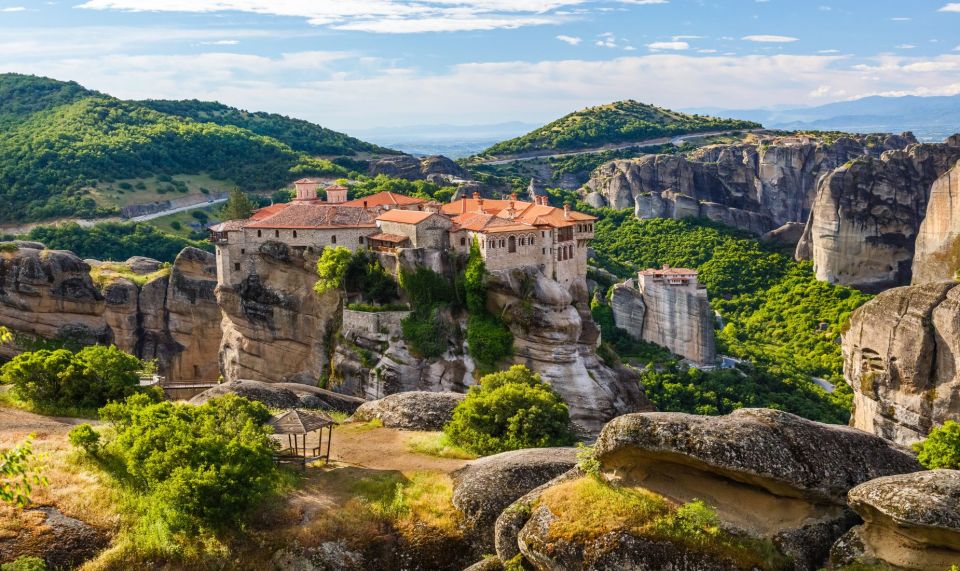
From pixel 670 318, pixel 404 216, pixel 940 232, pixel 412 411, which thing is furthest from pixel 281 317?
pixel 940 232

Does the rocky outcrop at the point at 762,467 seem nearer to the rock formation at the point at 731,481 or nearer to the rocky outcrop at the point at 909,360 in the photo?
the rock formation at the point at 731,481

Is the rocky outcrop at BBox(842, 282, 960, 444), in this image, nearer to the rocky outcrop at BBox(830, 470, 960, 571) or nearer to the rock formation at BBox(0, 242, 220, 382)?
the rocky outcrop at BBox(830, 470, 960, 571)

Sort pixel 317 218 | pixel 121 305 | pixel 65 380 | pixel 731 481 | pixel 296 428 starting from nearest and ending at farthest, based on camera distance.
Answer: pixel 731 481, pixel 296 428, pixel 65 380, pixel 317 218, pixel 121 305

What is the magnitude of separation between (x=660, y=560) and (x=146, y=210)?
92.0 m

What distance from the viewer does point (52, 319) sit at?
60656 millimetres

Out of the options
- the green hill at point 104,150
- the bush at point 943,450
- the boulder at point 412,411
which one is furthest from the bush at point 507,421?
the green hill at point 104,150

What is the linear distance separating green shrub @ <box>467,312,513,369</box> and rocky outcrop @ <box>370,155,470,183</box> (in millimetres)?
58883

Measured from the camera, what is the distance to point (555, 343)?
177 feet

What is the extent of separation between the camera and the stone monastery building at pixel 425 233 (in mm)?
55906

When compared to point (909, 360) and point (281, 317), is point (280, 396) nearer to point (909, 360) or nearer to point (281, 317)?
point (281, 317)

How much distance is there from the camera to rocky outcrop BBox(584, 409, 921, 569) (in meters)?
20.9

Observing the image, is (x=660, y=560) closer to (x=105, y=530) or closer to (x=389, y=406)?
(x=105, y=530)

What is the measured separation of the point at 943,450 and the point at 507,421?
14078 mm

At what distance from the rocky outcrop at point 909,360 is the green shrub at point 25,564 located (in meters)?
33.2
